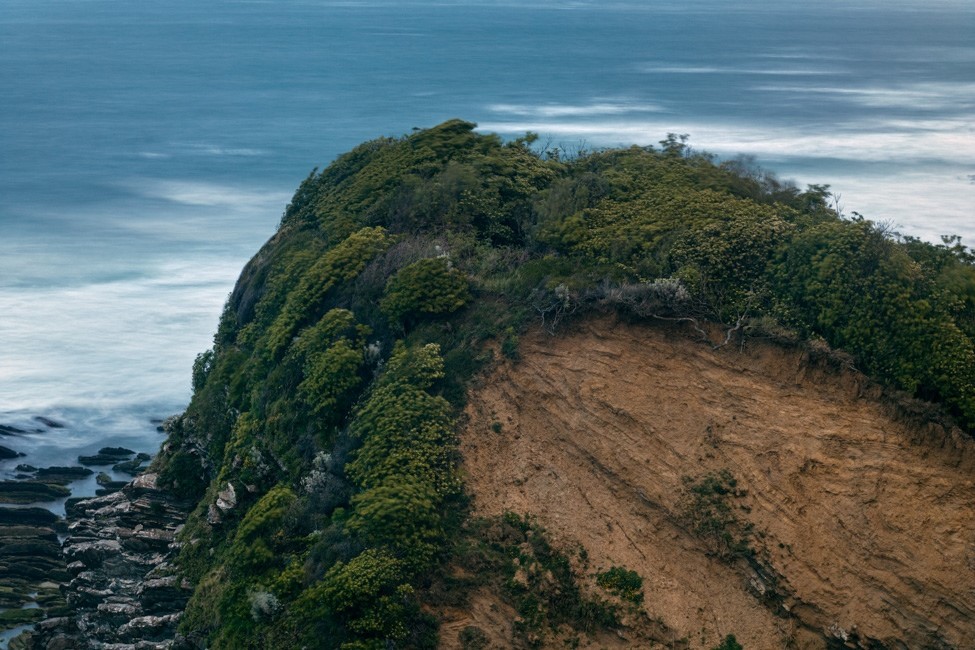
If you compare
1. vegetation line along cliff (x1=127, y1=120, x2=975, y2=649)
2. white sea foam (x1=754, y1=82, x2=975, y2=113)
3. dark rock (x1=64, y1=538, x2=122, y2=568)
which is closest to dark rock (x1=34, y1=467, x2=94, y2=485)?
vegetation line along cliff (x1=127, y1=120, x2=975, y2=649)

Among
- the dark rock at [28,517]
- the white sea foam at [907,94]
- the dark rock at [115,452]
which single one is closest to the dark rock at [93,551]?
the dark rock at [28,517]

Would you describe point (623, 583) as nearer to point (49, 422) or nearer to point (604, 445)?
point (604, 445)

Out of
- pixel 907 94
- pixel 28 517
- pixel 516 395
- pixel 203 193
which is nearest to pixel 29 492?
pixel 28 517

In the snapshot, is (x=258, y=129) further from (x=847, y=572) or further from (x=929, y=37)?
(x=929, y=37)

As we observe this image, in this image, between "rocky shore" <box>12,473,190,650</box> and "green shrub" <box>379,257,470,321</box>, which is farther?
"rocky shore" <box>12,473,190,650</box>

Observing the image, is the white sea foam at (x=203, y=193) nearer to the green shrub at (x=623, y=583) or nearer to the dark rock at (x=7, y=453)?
the dark rock at (x=7, y=453)

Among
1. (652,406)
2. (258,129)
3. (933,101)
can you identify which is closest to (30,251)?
(258,129)

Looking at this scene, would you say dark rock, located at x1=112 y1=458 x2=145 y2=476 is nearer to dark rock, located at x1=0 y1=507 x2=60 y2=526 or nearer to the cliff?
dark rock, located at x1=0 y1=507 x2=60 y2=526
